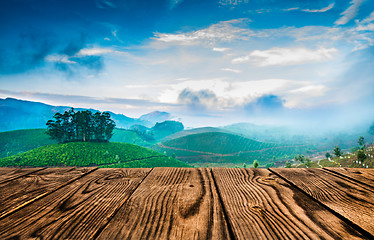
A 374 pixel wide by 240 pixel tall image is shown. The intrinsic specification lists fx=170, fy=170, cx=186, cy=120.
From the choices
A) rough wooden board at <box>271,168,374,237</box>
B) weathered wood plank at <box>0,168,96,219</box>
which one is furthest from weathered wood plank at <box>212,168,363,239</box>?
weathered wood plank at <box>0,168,96,219</box>

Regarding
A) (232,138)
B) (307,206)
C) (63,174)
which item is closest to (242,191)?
(307,206)

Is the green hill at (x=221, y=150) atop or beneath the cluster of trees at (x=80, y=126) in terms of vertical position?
beneath

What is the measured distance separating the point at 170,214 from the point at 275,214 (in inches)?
31.5

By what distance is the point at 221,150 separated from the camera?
171 metres

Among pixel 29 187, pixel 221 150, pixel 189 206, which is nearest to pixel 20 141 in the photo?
pixel 29 187

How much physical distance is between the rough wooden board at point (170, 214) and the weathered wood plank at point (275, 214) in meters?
0.12

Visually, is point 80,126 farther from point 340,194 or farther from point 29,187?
point 340,194

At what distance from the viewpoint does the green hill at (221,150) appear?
149 m

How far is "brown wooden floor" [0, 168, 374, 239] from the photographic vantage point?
1.10 metres

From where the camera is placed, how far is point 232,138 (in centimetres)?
19512

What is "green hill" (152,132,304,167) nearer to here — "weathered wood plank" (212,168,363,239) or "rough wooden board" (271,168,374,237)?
"rough wooden board" (271,168,374,237)

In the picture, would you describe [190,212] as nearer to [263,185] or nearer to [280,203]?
[280,203]

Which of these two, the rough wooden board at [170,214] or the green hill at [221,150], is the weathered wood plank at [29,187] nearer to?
the rough wooden board at [170,214]

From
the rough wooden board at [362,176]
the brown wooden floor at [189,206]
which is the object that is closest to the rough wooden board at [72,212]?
the brown wooden floor at [189,206]
